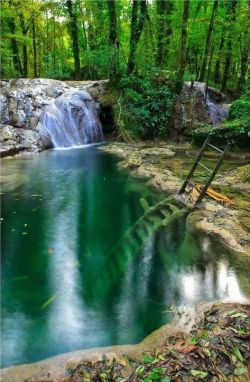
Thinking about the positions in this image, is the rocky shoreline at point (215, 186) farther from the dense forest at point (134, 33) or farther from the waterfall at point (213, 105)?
the dense forest at point (134, 33)

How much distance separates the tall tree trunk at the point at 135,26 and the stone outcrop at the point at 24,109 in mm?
2015

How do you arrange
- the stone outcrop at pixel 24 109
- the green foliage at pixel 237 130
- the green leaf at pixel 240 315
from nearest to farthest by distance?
1. the green leaf at pixel 240 315
2. the green foliage at pixel 237 130
3. the stone outcrop at pixel 24 109

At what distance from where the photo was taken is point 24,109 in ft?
47.5

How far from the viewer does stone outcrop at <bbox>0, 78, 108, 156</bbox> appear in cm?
1315

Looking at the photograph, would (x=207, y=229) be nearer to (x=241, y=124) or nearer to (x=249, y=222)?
(x=249, y=222)

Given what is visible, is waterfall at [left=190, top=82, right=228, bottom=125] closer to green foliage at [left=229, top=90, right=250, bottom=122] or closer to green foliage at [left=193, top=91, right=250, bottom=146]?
green foliage at [left=229, top=90, right=250, bottom=122]

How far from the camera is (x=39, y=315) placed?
3.97 m

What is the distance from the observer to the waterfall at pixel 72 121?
1454 centimetres

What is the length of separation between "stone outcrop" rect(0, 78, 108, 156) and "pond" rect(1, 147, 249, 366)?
4946 millimetres

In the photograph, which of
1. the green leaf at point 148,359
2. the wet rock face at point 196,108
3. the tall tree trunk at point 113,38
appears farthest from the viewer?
the wet rock face at point 196,108

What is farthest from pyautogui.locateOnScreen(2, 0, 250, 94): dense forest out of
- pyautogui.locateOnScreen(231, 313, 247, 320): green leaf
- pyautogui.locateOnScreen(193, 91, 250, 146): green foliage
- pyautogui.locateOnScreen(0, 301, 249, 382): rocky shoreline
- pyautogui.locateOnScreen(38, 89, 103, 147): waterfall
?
pyautogui.locateOnScreen(0, 301, 249, 382): rocky shoreline

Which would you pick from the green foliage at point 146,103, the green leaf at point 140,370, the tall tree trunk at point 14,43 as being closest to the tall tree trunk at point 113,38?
the green foliage at point 146,103

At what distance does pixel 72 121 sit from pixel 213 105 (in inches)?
303

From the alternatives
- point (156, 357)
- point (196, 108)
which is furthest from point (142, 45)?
point (156, 357)
